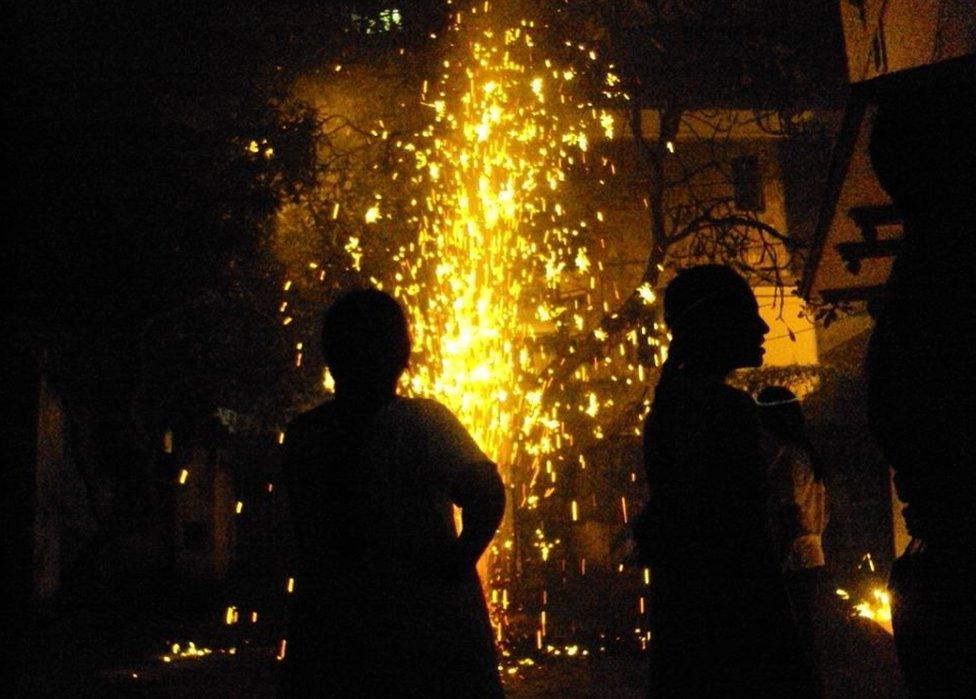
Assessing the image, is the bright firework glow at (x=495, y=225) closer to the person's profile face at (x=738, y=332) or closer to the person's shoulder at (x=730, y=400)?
the person's profile face at (x=738, y=332)

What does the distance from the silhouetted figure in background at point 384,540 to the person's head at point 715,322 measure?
0.77m

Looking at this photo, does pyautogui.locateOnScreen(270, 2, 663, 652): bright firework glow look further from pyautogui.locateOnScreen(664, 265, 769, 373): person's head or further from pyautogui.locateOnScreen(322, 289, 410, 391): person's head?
pyautogui.locateOnScreen(322, 289, 410, 391): person's head

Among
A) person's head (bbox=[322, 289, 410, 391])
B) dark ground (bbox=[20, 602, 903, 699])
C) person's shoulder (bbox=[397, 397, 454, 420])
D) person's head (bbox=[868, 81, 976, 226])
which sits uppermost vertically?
person's head (bbox=[868, 81, 976, 226])

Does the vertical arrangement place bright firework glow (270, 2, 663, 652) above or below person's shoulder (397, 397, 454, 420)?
above

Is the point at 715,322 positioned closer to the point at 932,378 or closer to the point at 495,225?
the point at 932,378

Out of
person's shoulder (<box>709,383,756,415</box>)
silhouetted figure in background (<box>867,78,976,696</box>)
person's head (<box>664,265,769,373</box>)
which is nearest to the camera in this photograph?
silhouetted figure in background (<box>867,78,976,696</box>)

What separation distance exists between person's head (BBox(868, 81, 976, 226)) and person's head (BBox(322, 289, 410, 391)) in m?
1.27

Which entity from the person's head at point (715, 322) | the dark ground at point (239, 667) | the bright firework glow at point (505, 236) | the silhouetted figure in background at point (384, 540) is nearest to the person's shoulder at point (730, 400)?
the person's head at point (715, 322)

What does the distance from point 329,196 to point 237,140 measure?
1.62m

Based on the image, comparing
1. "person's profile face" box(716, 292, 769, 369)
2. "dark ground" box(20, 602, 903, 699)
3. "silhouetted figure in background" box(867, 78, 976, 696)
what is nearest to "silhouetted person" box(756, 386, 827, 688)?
"dark ground" box(20, 602, 903, 699)

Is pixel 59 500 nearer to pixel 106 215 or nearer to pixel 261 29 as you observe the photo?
pixel 106 215

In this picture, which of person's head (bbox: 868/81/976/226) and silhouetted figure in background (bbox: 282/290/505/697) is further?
silhouetted figure in background (bbox: 282/290/505/697)

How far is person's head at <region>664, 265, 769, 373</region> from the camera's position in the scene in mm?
3014

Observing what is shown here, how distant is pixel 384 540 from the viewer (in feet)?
8.48
